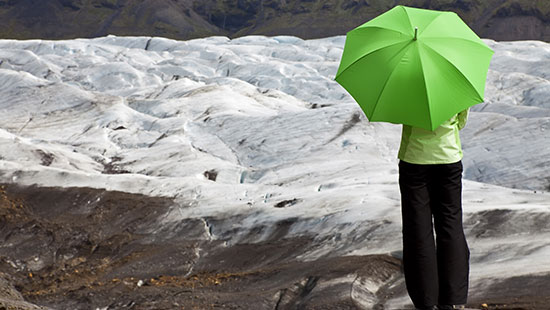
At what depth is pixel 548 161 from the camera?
50.5 feet

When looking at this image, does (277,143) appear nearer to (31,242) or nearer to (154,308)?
(31,242)

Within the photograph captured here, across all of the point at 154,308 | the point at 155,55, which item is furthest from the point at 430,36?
the point at 155,55

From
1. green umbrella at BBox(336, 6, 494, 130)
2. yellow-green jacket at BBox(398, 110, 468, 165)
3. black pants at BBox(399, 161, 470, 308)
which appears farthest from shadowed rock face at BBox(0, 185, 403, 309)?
green umbrella at BBox(336, 6, 494, 130)

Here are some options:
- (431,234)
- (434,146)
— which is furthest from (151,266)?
(434,146)

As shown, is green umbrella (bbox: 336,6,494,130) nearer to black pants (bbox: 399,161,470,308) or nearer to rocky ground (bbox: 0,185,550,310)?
black pants (bbox: 399,161,470,308)

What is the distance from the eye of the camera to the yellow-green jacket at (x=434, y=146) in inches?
207

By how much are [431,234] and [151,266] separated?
221 inches

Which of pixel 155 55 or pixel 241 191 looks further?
pixel 155 55

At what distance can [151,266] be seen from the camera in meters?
9.84

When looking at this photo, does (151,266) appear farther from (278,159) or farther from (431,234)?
(278,159)

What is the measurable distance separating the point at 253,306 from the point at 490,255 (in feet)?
10.2

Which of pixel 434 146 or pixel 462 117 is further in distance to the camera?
pixel 462 117

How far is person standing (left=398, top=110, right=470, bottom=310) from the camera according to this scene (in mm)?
5281

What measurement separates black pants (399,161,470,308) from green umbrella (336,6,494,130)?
0.52 metres
